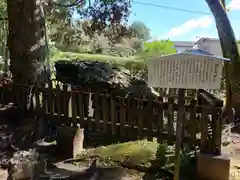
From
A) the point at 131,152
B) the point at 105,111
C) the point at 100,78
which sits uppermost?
the point at 100,78

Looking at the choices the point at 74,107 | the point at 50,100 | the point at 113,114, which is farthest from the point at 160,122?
the point at 50,100

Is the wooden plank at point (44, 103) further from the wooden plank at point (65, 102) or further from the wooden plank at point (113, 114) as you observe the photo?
the wooden plank at point (113, 114)

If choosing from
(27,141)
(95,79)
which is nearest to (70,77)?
(95,79)

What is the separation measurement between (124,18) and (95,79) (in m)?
3.59

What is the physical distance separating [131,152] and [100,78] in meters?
1.36

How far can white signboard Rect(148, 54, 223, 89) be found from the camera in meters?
2.78

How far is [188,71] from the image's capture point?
111 inches

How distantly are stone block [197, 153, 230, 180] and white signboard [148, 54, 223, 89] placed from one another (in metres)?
1.25

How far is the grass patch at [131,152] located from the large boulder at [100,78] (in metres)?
0.84

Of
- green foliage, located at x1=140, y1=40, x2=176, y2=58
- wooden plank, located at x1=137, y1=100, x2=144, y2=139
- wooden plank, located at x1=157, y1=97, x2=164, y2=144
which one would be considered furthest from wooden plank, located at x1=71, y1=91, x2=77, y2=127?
green foliage, located at x1=140, y1=40, x2=176, y2=58

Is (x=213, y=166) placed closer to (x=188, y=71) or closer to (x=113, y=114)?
(x=188, y=71)

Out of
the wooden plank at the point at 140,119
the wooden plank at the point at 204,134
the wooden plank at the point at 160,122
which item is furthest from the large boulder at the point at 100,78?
the wooden plank at the point at 204,134

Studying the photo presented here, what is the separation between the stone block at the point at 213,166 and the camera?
3658mm

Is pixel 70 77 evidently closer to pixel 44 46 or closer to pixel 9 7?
pixel 44 46
